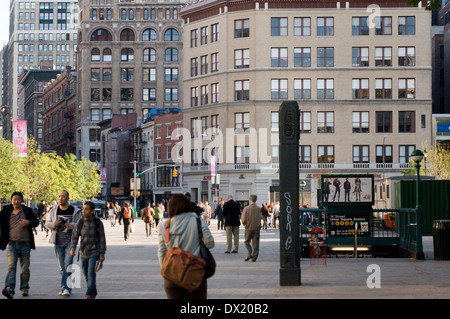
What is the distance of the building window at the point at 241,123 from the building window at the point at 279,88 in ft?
10.9

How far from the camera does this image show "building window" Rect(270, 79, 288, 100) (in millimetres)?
85562

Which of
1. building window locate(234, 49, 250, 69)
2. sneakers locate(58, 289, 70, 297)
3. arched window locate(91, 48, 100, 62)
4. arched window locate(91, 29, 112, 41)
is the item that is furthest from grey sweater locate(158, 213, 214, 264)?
arched window locate(91, 48, 100, 62)

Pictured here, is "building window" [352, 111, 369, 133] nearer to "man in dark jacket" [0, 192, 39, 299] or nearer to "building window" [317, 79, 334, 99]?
"building window" [317, 79, 334, 99]

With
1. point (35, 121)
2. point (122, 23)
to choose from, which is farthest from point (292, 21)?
point (35, 121)

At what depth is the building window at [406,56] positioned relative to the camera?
85062 millimetres

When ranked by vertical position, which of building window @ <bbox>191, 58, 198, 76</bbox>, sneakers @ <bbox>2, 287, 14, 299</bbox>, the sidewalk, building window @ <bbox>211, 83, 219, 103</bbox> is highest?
building window @ <bbox>191, 58, 198, 76</bbox>

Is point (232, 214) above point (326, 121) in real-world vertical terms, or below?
below

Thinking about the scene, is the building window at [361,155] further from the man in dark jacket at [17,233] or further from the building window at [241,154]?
the man in dark jacket at [17,233]

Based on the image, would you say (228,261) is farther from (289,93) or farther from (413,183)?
(289,93)

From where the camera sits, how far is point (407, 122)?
280ft

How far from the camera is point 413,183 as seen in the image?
43.0 metres

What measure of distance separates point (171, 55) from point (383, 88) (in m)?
55.6

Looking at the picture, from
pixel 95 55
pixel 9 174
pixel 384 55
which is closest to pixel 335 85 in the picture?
pixel 384 55

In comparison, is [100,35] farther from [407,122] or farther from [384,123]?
[407,122]
